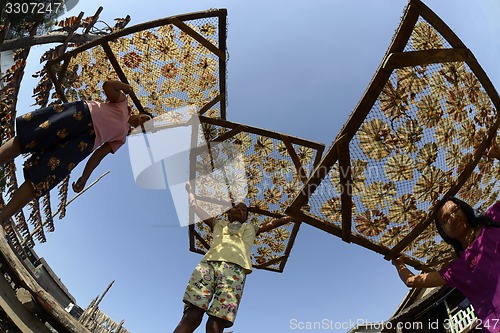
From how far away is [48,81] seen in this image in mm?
5207

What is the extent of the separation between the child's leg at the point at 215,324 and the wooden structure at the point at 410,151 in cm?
114

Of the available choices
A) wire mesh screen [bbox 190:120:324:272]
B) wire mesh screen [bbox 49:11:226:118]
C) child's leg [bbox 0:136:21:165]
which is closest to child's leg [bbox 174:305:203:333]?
child's leg [bbox 0:136:21:165]

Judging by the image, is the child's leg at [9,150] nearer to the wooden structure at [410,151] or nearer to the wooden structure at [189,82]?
the wooden structure at [189,82]

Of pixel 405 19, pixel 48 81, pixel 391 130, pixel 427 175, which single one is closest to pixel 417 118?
pixel 391 130

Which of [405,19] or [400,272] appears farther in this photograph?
[400,272]

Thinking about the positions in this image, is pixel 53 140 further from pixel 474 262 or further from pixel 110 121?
pixel 474 262

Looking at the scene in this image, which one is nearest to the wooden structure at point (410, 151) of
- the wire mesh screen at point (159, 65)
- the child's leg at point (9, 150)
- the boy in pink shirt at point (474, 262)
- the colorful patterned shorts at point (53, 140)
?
the boy in pink shirt at point (474, 262)

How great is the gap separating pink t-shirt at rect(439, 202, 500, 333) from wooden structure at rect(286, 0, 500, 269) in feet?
2.73

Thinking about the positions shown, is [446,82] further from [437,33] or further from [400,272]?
[400,272]

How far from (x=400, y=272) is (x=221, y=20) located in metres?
3.56

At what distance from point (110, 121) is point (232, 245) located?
1.74 meters

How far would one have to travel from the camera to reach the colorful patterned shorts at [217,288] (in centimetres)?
312

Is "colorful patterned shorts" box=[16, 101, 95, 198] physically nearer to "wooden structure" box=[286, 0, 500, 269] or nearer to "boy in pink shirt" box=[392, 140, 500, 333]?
"wooden structure" box=[286, 0, 500, 269]

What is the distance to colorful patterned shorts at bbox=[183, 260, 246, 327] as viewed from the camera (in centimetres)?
312
